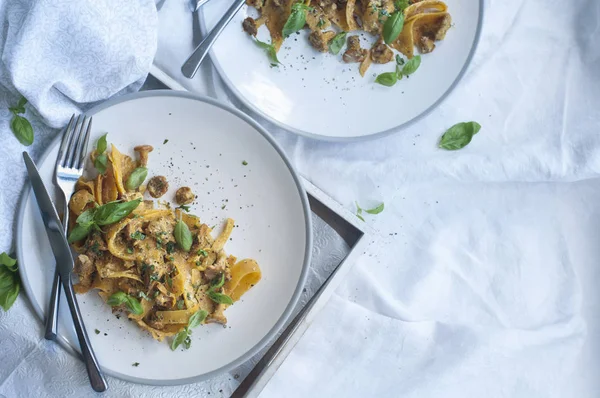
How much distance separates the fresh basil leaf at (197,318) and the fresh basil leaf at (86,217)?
0.59 metres

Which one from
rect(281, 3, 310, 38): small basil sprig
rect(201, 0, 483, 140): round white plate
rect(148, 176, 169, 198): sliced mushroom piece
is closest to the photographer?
rect(148, 176, 169, 198): sliced mushroom piece

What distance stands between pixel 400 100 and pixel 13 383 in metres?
2.21

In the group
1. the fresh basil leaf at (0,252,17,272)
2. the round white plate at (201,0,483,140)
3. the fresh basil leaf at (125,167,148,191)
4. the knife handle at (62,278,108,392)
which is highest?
the round white plate at (201,0,483,140)

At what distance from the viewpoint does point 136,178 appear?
9.75 ft

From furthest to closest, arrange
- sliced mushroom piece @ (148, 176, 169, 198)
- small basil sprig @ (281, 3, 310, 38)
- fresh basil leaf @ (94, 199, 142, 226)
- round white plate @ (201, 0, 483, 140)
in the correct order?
round white plate @ (201, 0, 483, 140) < small basil sprig @ (281, 3, 310, 38) < sliced mushroom piece @ (148, 176, 169, 198) < fresh basil leaf @ (94, 199, 142, 226)

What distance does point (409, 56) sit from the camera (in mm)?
3375

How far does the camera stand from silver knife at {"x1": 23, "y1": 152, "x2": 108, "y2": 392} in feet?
9.44

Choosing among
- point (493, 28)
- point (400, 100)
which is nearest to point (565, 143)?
point (493, 28)

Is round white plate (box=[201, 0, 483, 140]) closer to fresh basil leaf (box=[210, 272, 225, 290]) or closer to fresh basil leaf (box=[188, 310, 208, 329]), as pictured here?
fresh basil leaf (box=[210, 272, 225, 290])

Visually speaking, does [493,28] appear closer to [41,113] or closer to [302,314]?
[302,314]

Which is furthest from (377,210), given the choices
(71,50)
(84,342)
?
(71,50)

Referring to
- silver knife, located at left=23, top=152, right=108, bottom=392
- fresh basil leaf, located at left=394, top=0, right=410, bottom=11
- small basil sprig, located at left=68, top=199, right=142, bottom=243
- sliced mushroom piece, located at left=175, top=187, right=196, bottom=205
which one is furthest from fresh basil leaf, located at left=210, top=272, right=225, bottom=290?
fresh basil leaf, located at left=394, top=0, right=410, bottom=11

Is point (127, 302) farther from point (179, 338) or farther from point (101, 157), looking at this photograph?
point (101, 157)

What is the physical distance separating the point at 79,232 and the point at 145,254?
29 cm
